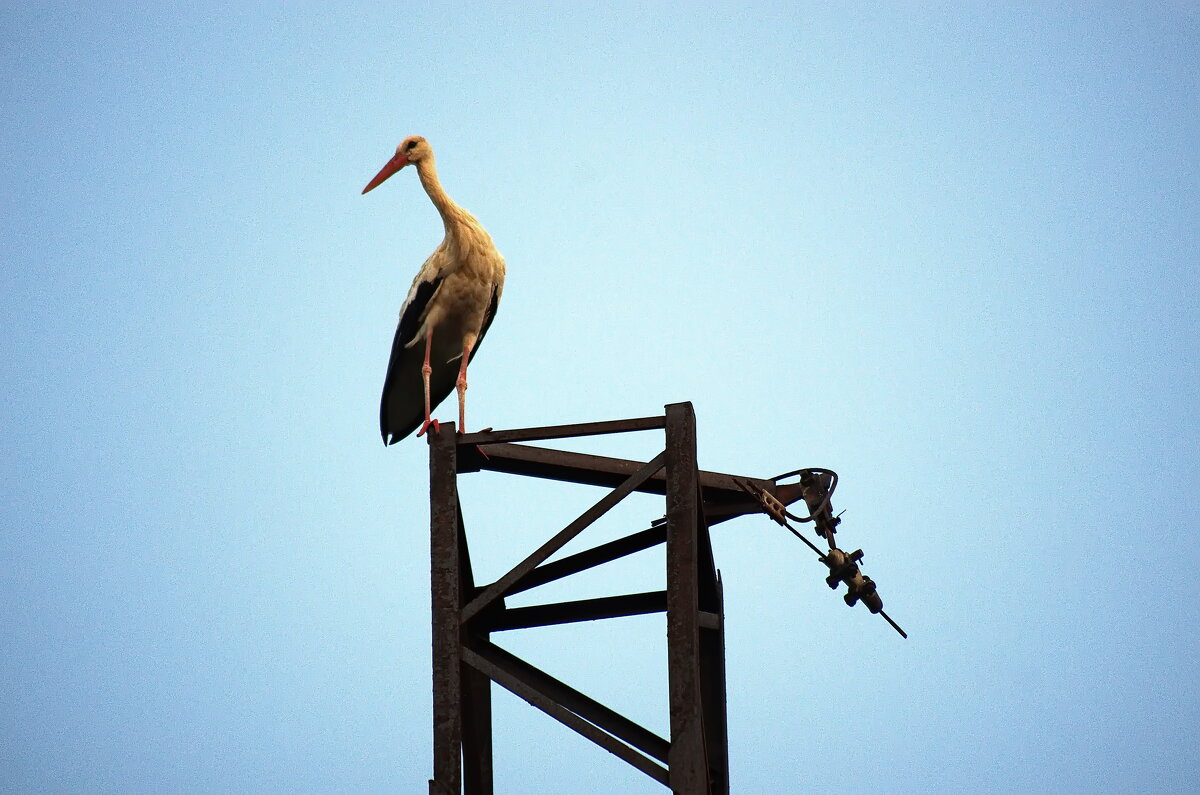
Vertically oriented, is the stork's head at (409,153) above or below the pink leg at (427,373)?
above

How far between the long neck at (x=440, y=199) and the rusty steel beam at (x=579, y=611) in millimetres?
3055

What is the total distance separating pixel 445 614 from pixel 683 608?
1.03m

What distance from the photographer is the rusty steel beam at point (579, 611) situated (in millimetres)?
5508

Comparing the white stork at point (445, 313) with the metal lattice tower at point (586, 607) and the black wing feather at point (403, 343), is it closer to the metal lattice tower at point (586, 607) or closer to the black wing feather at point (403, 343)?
the black wing feather at point (403, 343)

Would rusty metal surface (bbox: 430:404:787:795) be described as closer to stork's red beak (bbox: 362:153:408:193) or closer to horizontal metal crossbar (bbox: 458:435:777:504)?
horizontal metal crossbar (bbox: 458:435:777:504)

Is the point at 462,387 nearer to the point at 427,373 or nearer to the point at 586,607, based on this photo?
the point at 427,373

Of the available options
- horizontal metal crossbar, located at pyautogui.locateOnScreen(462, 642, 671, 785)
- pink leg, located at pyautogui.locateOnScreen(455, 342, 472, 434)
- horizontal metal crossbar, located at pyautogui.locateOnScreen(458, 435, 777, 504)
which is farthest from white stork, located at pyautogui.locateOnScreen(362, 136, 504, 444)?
horizontal metal crossbar, located at pyautogui.locateOnScreen(462, 642, 671, 785)

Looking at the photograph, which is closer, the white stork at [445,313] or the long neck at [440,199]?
the white stork at [445,313]

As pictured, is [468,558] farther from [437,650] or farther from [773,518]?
[773,518]

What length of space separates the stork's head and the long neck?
0.04 metres

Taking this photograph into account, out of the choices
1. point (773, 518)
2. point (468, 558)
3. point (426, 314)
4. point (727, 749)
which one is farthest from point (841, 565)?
point (426, 314)

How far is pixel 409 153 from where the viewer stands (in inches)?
327

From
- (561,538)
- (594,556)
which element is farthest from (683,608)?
(594,556)

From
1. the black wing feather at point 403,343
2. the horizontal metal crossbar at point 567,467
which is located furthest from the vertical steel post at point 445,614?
the black wing feather at point 403,343
